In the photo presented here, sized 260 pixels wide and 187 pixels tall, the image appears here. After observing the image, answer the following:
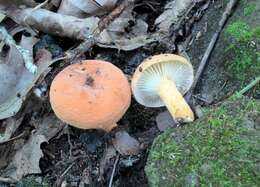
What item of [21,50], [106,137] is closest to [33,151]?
[106,137]

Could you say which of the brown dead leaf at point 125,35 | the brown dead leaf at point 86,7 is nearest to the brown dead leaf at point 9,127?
the brown dead leaf at point 125,35

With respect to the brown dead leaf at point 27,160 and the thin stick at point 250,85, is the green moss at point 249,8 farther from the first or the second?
the brown dead leaf at point 27,160

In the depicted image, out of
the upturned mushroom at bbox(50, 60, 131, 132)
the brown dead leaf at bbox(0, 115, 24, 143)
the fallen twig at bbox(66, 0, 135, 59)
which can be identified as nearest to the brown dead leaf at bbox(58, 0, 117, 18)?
the fallen twig at bbox(66, 0, 135, 59)

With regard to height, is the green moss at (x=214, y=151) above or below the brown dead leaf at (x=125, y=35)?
above

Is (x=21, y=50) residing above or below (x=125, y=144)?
above

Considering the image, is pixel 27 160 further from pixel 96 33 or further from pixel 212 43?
pixel 212 43

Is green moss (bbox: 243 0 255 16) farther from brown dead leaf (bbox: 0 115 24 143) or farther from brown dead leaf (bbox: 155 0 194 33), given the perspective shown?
brown dead leaf (bbox: 0 115 24 143)

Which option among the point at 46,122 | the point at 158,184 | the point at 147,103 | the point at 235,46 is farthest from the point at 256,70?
the point at 46,122
